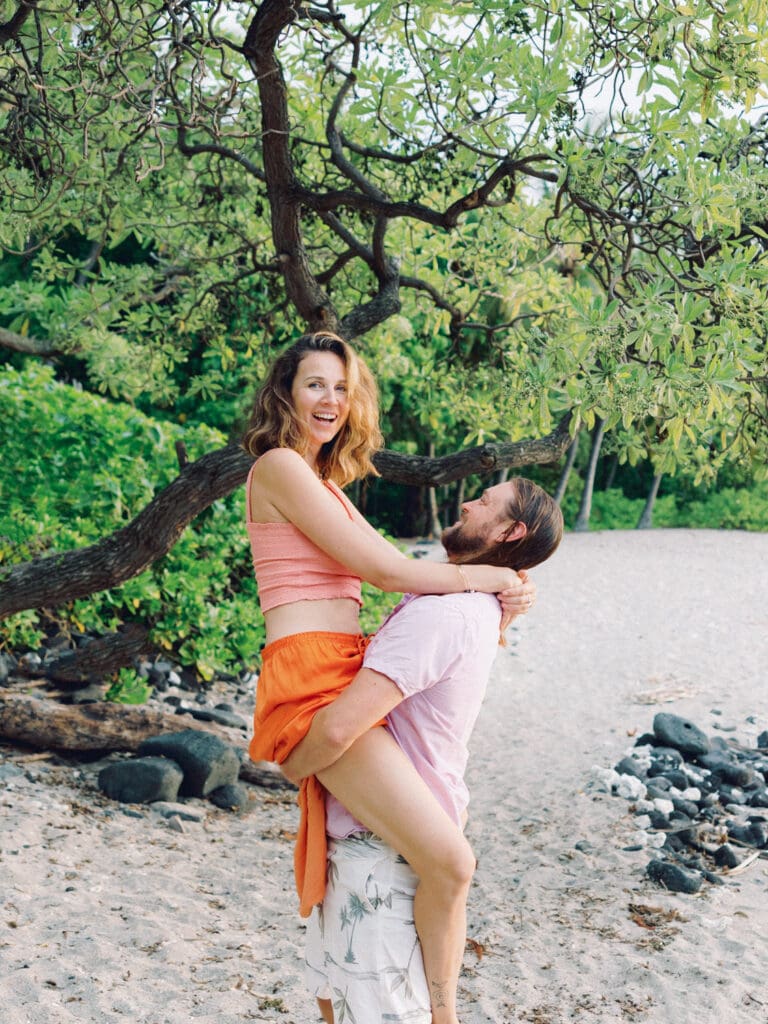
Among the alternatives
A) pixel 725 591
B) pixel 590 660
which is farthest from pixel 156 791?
pixel 725 591

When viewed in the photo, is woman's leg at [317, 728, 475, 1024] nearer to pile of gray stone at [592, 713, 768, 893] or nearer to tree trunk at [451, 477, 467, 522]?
pile of gray stone at [592, 713, 768, 893]

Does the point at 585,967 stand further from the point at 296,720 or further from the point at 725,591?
the point at 725,591

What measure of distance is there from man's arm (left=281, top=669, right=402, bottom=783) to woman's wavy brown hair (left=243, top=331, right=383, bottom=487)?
0.71 m

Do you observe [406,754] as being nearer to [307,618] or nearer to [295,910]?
[307,618]

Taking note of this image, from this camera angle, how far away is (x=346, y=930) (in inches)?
92.3

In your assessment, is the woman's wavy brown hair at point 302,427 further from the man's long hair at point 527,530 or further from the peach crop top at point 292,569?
the man's long hair at point 527,530

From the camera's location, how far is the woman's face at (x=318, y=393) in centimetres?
270

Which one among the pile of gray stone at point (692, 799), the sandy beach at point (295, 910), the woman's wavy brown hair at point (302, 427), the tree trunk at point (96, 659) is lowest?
the sandy beach at point (295, 910)

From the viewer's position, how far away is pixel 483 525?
2.49m

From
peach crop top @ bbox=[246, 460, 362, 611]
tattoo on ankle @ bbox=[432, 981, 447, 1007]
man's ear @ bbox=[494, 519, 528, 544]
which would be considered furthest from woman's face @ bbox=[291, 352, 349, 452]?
tattoo on ankle @ bbox=[432, 981, 447, 1007]

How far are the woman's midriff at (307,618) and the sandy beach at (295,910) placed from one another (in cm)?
198

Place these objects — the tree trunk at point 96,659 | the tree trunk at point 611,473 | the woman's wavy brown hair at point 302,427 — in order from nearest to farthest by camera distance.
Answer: the woman's wavy brown hair at point 302,427
the tree trunk at point 96,659
the tree trunk at point 611,473

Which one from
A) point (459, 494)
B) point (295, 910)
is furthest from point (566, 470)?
point (295, 910)

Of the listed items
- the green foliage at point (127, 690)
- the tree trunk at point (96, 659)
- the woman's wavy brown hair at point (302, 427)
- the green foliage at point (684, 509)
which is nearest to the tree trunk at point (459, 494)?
the green foliage at point (684, 509)
